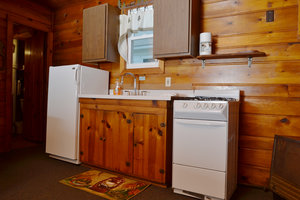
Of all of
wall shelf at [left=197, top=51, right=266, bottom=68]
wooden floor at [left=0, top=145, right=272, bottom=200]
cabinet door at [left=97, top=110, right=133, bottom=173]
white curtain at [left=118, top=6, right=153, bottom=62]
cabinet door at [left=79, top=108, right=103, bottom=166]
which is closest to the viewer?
wooden floor at [left=0, top=145, right=272, bottom=200]

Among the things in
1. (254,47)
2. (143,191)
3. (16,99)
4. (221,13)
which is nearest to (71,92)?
(143,191)

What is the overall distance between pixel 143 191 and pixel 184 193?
39 centimetres

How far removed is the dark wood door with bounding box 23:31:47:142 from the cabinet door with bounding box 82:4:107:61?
1305 millimetres

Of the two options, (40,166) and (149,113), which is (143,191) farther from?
(40,166)

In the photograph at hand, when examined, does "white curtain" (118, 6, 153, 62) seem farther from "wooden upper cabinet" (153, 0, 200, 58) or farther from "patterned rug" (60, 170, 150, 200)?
"patterned rug" (60, 170, 150, 200)

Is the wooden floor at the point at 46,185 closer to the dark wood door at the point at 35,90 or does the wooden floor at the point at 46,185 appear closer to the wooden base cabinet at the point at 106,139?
the wooden base cabinet at the point at 106,139

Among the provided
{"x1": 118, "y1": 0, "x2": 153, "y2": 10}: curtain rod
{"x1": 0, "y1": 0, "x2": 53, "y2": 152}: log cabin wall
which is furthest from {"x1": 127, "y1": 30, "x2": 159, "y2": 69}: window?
{"x1": 0, "y1": 0, "x2": 53, "y2": 152}: log cabin wall

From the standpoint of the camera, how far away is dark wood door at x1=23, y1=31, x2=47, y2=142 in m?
3.86

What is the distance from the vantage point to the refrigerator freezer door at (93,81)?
2756 millimetres

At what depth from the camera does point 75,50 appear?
367cm

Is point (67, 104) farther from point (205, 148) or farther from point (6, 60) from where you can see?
point (205, 148)

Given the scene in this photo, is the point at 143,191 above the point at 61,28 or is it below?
below

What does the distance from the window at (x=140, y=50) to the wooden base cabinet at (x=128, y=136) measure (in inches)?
31.7

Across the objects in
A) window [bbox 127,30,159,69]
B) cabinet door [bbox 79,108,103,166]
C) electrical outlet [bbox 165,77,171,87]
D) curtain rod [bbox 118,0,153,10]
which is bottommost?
cabinet door [bbox 79,108,103,166]
